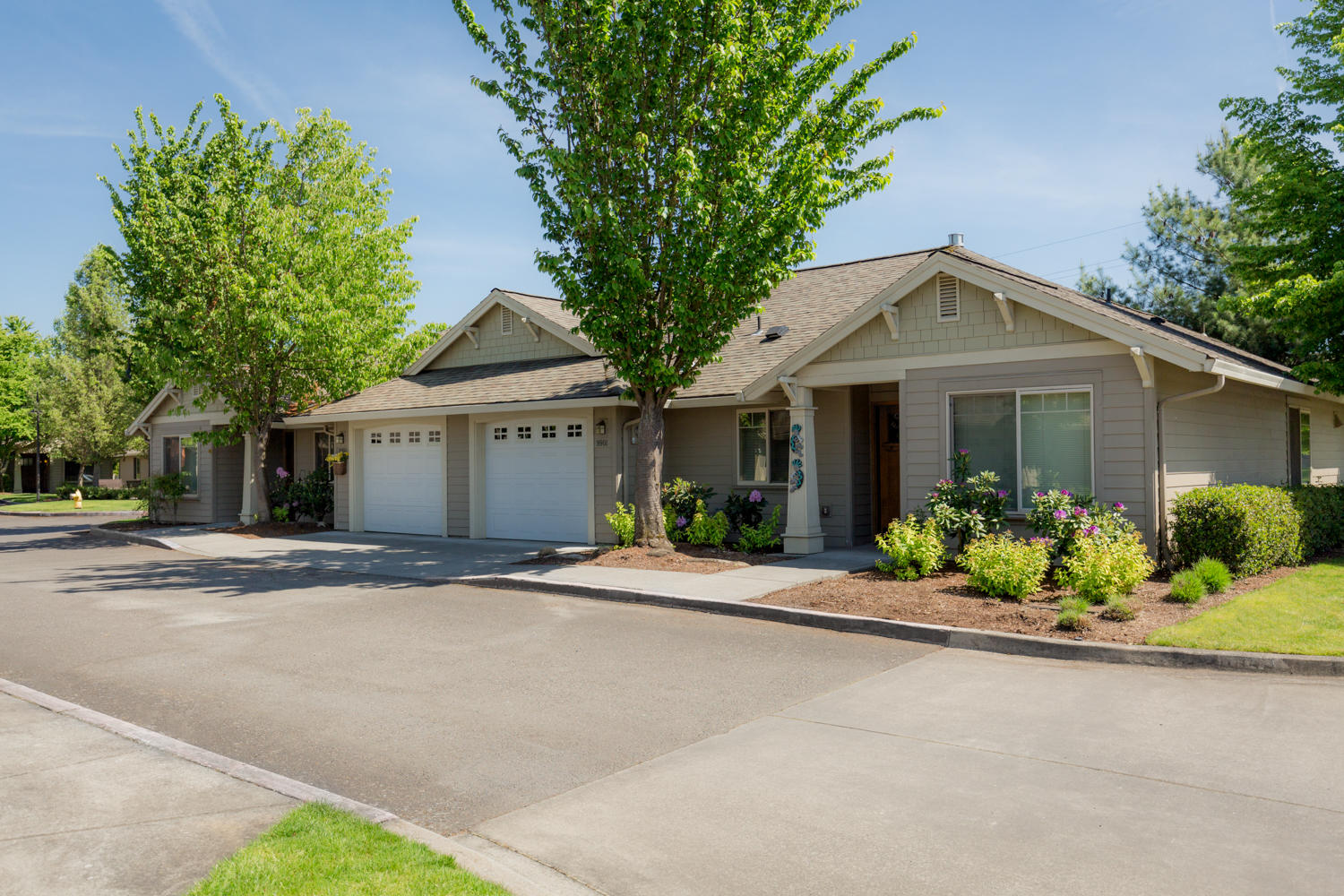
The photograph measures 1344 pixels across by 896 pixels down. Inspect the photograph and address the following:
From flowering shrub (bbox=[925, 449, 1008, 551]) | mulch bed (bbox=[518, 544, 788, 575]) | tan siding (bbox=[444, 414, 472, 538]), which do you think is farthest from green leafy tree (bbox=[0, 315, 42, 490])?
flowering shrub (bbox=[925, 449, 1008, 551])

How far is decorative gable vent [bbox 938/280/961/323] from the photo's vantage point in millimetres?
13062

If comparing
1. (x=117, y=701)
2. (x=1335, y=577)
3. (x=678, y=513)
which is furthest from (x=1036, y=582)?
(x=117, y=701)

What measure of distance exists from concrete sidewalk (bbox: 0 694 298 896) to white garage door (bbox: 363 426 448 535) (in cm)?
1438

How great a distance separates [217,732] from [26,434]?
5064 centimetres

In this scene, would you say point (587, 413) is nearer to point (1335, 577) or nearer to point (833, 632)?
point (833, 632)

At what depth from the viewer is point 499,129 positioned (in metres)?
14.6

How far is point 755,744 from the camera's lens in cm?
581

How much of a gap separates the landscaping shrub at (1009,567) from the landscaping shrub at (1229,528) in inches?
80.3

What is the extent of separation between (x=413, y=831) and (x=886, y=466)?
527 inches

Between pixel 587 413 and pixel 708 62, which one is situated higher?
pixel 708 62

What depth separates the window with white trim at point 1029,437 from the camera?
1219 cm

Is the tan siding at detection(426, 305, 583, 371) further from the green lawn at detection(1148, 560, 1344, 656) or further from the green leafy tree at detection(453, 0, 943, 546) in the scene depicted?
the green lawn at detection(1148, 560, 1344, 656)

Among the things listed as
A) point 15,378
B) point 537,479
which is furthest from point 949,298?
point 15,378

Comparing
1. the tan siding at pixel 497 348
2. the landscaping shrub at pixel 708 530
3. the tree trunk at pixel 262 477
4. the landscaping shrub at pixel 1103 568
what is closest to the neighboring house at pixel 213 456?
the tree trunk at pixel 262 477
